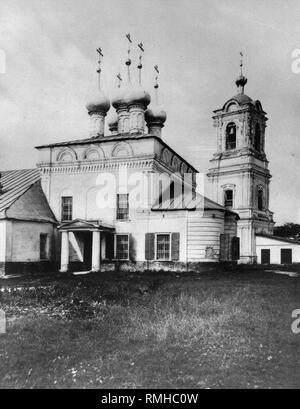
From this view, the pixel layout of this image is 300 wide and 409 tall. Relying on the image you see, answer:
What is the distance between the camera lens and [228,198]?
36031 millimetres

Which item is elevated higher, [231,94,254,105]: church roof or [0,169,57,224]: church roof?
[231,94,254,105]: church roof

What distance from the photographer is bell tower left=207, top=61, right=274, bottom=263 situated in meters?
34.3

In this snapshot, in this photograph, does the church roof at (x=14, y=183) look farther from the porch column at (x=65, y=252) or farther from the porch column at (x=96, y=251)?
the porch column at (x=96, y=251)

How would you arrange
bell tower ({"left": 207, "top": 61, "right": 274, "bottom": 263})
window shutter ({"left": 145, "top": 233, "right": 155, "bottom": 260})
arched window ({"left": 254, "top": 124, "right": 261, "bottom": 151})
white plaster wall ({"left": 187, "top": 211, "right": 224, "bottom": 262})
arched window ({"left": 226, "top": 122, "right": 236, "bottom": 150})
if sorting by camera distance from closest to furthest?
white plaster wall ({"left": 187, "top": 211, "right": 224, "bottom": 262}), window shutter ({"left": 145, "top": 233, "right": 155, "bottom": 260}), bell tower ({"left": 207, "top": 61, "right": 274, "bottom": 263}), arched window ({"left": 254, "top": 124, "right": 261, "bottom": 151}), arched window ({"left": 226, "top": 122, "right": 236, "bottom": 150})

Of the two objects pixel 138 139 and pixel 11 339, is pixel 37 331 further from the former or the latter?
pixel 138 139

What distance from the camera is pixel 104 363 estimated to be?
272 inches

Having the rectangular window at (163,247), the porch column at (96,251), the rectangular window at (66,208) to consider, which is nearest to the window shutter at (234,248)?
the rectangular window at (163,247)

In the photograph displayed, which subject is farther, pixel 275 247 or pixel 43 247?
pixel 275 247

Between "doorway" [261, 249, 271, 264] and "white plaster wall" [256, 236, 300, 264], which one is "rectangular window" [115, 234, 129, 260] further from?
"doorway" [261, 249, 271, 264]

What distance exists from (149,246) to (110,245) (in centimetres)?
240

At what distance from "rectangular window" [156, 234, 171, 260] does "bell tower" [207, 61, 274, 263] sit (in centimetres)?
1538

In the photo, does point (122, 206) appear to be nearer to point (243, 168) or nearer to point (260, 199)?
point (243, 168)

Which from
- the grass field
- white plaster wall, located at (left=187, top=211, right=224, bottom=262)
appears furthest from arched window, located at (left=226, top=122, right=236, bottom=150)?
the grass field

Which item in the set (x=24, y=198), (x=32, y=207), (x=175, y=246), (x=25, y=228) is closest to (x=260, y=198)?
(x=175, y=246)
